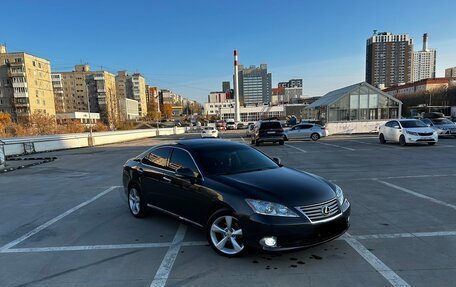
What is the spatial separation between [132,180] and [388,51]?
153 meters

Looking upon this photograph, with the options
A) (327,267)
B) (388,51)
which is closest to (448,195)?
(327,267)

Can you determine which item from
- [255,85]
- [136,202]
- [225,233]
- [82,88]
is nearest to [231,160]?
[225,233]

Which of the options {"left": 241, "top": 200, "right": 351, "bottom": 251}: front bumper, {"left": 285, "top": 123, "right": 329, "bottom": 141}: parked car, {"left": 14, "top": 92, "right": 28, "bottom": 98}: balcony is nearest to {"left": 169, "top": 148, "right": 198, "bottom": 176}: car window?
{"left": 241, "top": 200, "right": 351, "bottom": 251}: front bumper

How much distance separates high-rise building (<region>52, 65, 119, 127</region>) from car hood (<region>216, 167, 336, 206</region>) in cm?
11994

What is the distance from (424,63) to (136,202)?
617ft

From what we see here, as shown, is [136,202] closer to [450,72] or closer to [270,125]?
[270,125]

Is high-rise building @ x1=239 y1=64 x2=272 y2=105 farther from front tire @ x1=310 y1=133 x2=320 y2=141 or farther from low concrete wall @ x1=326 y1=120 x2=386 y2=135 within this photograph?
front tire @ x1=310 y1=133 x2=320 y2=141

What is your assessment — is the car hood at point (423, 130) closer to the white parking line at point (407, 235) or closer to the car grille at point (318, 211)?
the white parking line at point (407, 235)

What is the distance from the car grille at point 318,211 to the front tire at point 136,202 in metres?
3.20

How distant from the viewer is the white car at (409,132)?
16.5 meters

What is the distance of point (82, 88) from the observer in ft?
414

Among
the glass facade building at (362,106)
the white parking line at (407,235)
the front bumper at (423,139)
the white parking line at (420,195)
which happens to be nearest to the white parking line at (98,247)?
the white parking line at (407,235)

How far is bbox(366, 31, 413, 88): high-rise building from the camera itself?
134m

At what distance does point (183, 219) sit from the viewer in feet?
15.0
